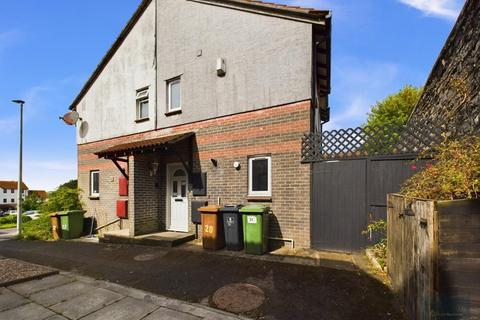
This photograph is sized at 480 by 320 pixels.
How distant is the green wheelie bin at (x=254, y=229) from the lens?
21.2 feet

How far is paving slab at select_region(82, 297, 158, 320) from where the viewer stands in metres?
3.53

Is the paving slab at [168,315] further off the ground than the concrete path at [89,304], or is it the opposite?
the paving slab at [168,315]

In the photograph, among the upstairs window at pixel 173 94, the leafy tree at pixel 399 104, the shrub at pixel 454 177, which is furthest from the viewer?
the leafy tree at pixel 399 104

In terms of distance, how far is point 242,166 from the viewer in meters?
7.70

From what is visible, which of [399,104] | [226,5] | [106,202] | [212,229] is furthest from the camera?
[399,104]

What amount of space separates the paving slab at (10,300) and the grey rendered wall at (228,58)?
6215 mm

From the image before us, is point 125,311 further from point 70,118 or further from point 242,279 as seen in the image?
point 70,118

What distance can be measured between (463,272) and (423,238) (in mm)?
401

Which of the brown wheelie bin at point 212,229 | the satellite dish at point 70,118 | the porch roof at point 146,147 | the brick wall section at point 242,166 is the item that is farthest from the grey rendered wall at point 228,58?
the satellite dish at point 70,118

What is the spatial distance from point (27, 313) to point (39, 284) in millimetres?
1364

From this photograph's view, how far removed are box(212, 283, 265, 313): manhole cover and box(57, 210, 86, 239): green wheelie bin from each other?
28.1ft

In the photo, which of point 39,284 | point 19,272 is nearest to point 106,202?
point 19,272

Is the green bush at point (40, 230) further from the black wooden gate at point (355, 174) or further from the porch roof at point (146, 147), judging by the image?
the black wooden gate at point (355, 174)

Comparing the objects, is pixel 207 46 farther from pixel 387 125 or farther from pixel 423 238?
pixel 423 238
